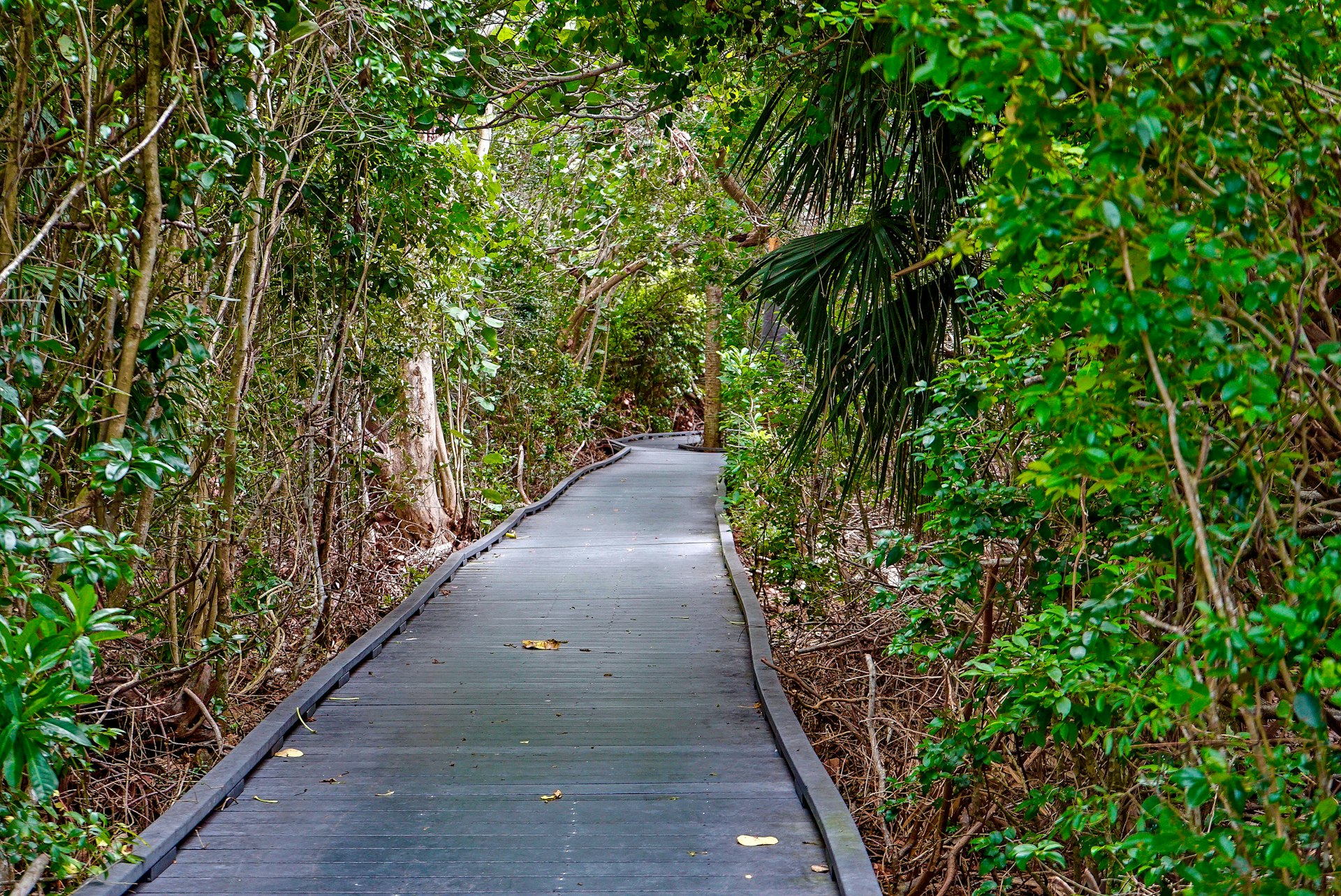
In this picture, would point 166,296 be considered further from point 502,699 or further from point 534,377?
point 534,377

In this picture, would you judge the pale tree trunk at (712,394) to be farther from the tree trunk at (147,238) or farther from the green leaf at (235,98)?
the tree trunk at (147,238)

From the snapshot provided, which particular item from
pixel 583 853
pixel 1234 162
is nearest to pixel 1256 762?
pixel 1234 162

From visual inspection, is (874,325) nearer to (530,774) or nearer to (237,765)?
(530,774)

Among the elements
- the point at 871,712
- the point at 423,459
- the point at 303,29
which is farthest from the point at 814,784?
the point at 423,459

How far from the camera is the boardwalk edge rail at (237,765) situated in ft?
10.8

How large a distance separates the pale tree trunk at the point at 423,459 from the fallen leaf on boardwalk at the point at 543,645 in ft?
11.5

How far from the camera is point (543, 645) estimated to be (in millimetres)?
6715

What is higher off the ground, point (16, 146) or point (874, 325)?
point (16, 146)

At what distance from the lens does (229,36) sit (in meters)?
4.09

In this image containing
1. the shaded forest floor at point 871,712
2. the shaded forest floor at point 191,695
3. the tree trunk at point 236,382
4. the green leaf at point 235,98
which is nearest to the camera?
the green leaf at point 235,98

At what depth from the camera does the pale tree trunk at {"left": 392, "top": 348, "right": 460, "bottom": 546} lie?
10039 mm

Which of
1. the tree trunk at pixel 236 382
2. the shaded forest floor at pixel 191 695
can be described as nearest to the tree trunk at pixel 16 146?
the tree trunk at pixel 236 382

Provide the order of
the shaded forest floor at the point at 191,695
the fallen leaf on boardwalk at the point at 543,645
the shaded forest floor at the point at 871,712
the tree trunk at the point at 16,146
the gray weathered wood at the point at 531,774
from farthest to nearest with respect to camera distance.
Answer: the fallen leaf on boardwalk at the point at 543,645 < the shaded forest floor at the point at 191,695 < the shaded forest floor at the point at 871,712 < the gray weathered wood at the point at 531,774 < the tree trunk at the point at 16,146

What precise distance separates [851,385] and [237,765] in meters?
3.19
